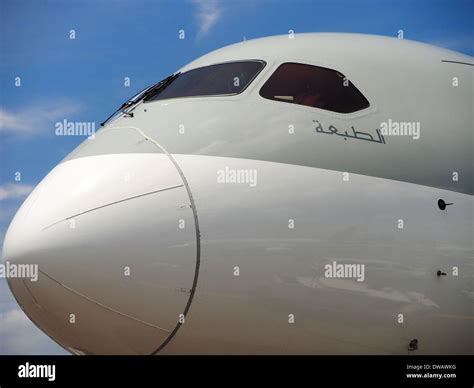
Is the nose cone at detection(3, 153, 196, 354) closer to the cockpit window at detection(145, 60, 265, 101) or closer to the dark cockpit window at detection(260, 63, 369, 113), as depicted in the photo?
the cockpit window at detection(145, 60, 265, 101)

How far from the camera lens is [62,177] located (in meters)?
8.43

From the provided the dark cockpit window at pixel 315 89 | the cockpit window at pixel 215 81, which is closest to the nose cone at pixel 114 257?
the cockpit window at pixel 215 81

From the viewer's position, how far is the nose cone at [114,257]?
24.8 ft

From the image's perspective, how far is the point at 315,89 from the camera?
9.11 metres

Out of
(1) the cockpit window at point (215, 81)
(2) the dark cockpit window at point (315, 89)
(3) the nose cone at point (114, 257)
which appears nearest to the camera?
(3) the nose cone at point (114, 257)

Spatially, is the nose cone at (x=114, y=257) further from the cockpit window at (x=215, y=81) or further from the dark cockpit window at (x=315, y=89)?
the dark cockpit window at (x=315, y=89)

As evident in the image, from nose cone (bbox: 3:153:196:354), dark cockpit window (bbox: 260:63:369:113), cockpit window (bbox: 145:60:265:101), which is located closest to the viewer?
nose cone (bbox: 3:153:196:354)

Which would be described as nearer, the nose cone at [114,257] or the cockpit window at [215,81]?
the nose cone at [114,257]

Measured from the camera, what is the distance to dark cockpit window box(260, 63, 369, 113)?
8.96 meters

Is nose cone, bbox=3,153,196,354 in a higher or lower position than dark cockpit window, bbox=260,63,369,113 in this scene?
lower

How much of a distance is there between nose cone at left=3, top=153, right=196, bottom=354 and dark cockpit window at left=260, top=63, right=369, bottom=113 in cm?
183

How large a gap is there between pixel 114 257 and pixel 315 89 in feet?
10.4

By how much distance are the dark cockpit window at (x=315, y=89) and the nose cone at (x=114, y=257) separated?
1834 mm

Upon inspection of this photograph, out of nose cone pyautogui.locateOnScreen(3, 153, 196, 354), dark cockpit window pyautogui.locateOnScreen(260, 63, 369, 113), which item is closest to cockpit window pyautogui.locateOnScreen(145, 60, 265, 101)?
dark cockpit window pyautogui.locateOnScreen(260, 63, 369, 113)
